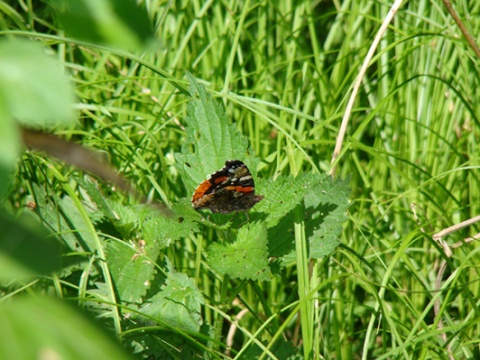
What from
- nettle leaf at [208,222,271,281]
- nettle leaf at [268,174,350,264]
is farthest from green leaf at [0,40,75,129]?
nettle leaf at [268,174,350,264]

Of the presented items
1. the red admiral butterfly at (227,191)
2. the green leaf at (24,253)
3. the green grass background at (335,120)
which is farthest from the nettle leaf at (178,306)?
the green leaf at (24,253)

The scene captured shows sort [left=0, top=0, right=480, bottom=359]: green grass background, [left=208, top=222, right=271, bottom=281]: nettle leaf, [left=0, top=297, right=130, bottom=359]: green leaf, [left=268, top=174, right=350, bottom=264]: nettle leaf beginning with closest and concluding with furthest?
[left=0, top=297, right=130, bottom=359]: green leaf
[left=208, top=222, right=271, bottom=281]: nettle leaf
[left=268, top=174, right=350, bottom=264]: nettle leaf
[left=0, top=0, right=480, bottom=359]: green grass background

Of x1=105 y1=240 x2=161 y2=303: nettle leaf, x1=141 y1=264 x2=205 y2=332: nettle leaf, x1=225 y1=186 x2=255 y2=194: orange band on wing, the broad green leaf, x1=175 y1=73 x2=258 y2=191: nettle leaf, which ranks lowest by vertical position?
x1=141 y1=264 x2=205 y2=332: nettle leaf

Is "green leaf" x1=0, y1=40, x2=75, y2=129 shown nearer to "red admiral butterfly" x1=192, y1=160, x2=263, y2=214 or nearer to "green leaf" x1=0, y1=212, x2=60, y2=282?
"green leaf" x1=0, y1=212, x2=60, y2=282

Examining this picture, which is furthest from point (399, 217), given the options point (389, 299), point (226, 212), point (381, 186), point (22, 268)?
point (22, 268)

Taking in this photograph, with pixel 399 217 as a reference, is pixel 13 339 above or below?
above

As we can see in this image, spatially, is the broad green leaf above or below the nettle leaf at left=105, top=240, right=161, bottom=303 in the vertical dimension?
above

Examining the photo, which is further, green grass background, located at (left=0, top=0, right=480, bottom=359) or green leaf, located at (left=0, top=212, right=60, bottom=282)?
green grass background, located at (left=0, top=0, right=480, bottom=359)

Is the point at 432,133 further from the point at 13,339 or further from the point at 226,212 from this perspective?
the point at 13,339
